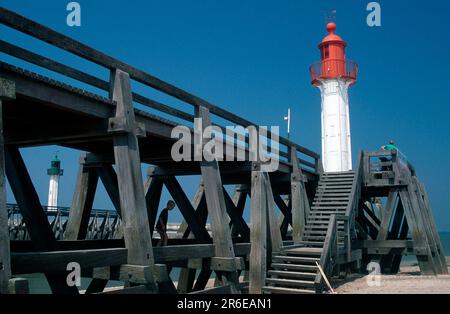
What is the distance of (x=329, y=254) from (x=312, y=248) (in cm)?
77

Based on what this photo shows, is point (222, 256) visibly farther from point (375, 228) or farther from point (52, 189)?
point (52, 189)

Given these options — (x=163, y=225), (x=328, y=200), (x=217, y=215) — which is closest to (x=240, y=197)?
A: (x=328, y=200)


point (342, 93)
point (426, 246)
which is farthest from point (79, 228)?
point (342, 93)

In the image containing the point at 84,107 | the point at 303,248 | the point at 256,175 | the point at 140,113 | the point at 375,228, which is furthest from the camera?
the point at 375,228

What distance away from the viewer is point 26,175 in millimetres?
7641

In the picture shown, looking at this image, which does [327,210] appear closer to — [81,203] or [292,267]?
[292,267]

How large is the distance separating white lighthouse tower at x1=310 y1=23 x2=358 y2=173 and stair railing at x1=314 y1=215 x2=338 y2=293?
12013 millimetres

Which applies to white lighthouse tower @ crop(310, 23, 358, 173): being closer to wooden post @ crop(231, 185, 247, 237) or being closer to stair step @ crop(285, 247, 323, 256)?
wooden post @ crop(231, 185, 247, 237)

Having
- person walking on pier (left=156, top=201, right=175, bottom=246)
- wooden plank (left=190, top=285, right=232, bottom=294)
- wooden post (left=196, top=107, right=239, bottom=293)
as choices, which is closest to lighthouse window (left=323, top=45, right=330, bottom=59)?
wooden post (left=196, top=107, right=239, bottom=293)

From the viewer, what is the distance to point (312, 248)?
510 inches

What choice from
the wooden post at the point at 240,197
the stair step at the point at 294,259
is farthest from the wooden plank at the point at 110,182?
the wooden post at the point at 240,197

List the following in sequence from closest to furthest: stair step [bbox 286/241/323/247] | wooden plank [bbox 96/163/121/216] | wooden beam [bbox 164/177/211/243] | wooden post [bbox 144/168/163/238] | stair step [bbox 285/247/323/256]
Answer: wooden plank [bbox 96/163/121/216], wooden beam [bbox 164/177/211/243], stair step [bbox 285/247/323/256], wooden post [bbox 144/168/163/238], stair step [bbox 286/241/323/247]

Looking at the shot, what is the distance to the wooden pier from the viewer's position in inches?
253
